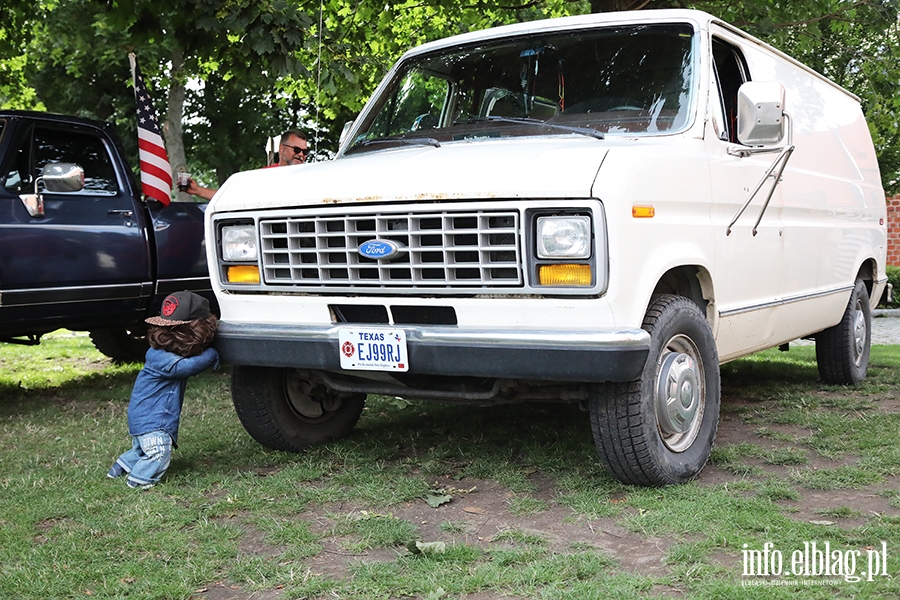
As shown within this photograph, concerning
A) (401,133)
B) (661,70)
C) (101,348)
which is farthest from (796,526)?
(101,348)

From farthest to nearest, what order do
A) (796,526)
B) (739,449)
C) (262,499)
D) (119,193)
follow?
(119,193), (739,449), (262,499), (796,526)

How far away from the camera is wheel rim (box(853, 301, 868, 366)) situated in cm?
739

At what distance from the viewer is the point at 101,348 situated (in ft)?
30.2

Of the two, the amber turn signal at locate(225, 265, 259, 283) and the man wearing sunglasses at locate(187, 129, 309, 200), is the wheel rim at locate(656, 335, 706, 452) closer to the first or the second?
the amber turn signal at locate(225, 265, 259, 283)

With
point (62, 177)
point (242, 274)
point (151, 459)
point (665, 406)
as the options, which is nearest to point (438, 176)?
point (242, 274)

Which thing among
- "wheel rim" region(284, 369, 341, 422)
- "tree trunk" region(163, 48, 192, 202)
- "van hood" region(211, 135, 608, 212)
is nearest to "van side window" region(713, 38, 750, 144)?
"van hood" region(211, 135, 608, 212)

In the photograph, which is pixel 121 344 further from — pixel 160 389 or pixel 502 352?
pixel 502 352

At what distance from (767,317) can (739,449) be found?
0.83 metres

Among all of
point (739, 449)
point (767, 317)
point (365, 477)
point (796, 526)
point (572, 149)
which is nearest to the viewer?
point (796, 526)

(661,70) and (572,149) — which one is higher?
(661,70)

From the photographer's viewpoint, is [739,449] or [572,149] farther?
[739,449]

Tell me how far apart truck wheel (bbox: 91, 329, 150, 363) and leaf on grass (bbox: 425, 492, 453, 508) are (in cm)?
535

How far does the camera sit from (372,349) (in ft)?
14.1

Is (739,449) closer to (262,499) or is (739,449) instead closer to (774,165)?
(774,165)
